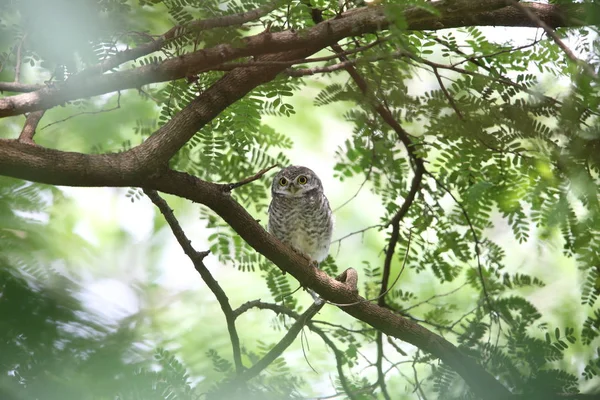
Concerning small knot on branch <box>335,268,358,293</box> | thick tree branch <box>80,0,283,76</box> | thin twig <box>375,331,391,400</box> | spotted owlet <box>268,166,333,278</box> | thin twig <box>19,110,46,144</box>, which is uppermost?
spotted owlet <box>268,166,333,278</box>

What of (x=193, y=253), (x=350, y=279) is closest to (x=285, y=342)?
(x=350, y=279)

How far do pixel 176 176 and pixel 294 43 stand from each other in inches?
23.1

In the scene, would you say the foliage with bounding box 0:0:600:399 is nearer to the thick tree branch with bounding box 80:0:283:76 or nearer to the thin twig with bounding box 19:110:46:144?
the thick tree branch with bounding box 80:0:283:76

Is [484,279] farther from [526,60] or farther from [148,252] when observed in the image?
[148,252]

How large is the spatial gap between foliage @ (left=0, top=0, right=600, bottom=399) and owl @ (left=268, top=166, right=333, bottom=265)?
145mm

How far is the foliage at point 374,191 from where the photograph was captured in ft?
4.26

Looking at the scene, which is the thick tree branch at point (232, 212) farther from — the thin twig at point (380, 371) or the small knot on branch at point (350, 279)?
the thin twig at point (380, 371)

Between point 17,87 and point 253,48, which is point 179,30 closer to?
point 253,48

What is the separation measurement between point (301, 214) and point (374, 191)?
45 cm

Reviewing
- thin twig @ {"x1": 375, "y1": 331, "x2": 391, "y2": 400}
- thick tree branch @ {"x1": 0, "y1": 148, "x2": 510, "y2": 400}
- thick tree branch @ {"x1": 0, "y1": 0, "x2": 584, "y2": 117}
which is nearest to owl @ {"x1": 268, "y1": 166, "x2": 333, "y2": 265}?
thin twig @ {"x1": 375, "y1": 331, "x2": 391, "y2": 400}

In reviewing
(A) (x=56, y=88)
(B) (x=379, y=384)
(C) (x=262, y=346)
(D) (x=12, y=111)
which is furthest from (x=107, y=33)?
(C) (x=262, y=346)

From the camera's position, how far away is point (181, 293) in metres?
4.10

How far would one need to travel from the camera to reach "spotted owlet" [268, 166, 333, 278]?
150 inches

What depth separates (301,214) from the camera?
3846 mm
